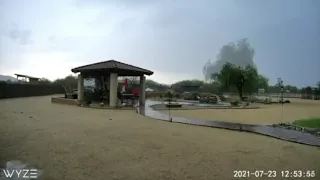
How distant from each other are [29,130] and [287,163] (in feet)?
21.3

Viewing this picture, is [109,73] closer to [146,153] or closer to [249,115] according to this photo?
[249,115]

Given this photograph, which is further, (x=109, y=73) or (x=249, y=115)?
(x=109, y=73)

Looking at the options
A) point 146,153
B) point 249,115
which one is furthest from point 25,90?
point 146,153

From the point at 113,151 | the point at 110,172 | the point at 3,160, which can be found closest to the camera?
the point at 110,172

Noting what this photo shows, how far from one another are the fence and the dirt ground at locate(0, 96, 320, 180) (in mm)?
15632

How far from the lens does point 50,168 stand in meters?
4.30

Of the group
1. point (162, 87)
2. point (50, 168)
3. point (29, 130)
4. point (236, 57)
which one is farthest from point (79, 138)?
point (236, 57)

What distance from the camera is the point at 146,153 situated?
5414 millimetres

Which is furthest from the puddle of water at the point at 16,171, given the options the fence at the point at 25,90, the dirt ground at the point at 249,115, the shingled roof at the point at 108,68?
the fence at the point at 25,90

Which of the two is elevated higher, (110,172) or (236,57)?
(236,57)

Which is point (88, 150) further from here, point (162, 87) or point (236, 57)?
point (236, 57)

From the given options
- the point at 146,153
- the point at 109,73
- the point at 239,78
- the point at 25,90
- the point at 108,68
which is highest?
the point at 239,78

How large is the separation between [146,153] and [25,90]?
89.1 ft

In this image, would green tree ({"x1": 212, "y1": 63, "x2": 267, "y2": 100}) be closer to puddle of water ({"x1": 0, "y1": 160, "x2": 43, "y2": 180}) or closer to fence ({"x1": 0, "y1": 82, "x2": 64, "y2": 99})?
fence ({"x1": 0, "y1": 82, "x2": 64, "y2": 99})
